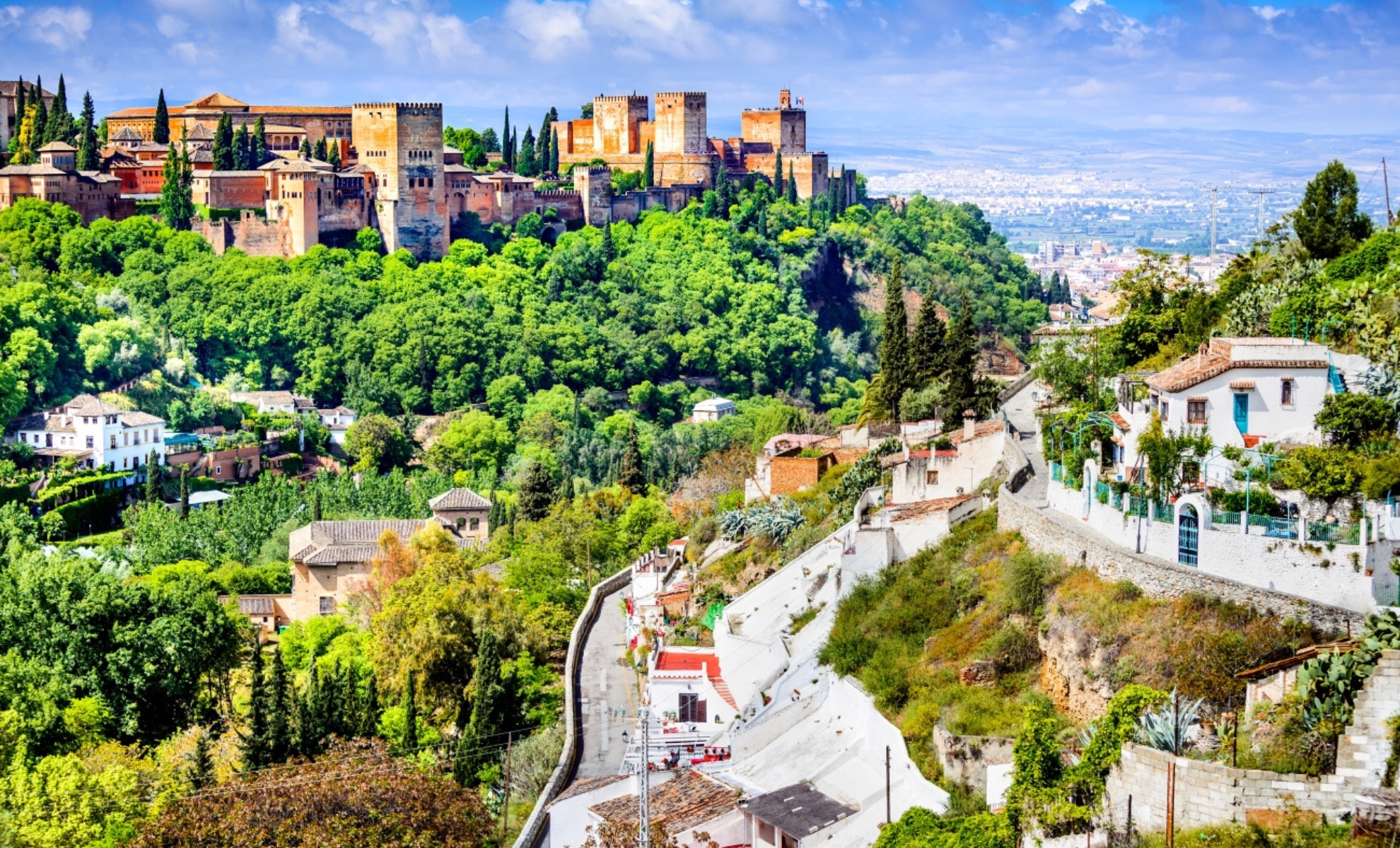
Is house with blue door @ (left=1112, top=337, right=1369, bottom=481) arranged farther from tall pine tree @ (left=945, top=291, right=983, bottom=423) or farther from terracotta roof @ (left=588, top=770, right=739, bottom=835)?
tall pine tree @ (left=945, top=291, right=983, bottom=423)

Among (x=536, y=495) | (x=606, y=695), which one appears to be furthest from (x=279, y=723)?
(x=536, y=495)

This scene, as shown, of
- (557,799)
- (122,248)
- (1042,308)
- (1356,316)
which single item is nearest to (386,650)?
(557,799)

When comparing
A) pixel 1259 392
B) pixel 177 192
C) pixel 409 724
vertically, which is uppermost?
pixel 177 192

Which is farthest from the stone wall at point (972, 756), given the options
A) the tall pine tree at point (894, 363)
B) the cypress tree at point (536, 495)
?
the cypress tree at point (536, 495)

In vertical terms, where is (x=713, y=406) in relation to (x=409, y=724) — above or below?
above

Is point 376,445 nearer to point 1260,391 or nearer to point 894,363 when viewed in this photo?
point 894,363

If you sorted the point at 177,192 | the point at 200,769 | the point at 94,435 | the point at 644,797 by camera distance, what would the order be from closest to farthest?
1. the point at 644,797
2. the point at 200,769
3. the point at 94,435
4. the point at 177,192

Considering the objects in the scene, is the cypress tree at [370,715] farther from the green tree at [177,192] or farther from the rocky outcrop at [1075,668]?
the green tree at [177,192]
